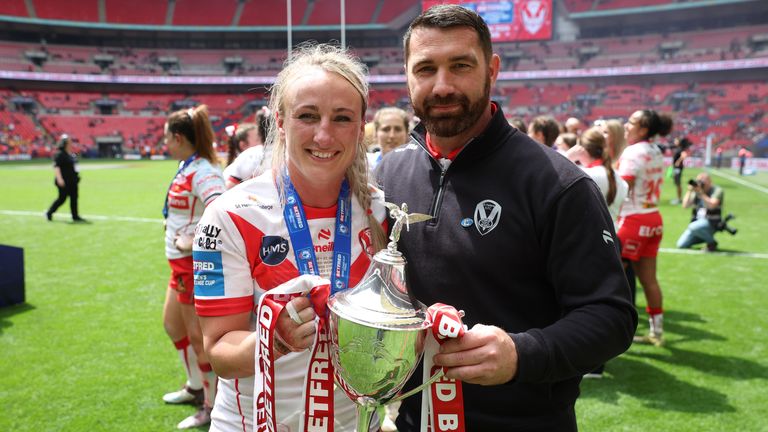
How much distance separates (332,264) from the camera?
1.68 metres

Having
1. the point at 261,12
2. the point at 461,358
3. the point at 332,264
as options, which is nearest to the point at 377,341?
the point at 461,358

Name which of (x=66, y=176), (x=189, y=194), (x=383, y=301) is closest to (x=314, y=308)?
(x=383, y=301)

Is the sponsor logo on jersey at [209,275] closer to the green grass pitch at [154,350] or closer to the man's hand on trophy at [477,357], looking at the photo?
the man's hand on trophy at [477,357]

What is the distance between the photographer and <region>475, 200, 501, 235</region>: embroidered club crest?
1.63 m

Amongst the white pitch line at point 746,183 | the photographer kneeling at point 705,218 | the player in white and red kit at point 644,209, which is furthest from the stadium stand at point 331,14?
the player in white and red kit at point 644,209

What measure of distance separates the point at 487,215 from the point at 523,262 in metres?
0.18

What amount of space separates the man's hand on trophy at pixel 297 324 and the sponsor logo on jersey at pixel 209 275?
0.34m

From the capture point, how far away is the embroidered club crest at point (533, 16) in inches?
1757

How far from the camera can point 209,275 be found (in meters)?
1.58

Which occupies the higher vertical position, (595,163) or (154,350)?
(595,163)

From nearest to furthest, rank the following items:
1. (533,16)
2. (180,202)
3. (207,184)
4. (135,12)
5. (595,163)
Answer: (207,184)
(180,202)
(595,163)
(533,16)
(135,12)

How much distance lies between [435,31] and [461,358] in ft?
3.29

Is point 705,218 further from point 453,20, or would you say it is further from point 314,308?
point 314,308

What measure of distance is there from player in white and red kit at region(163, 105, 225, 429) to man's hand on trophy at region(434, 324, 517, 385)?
264cm
